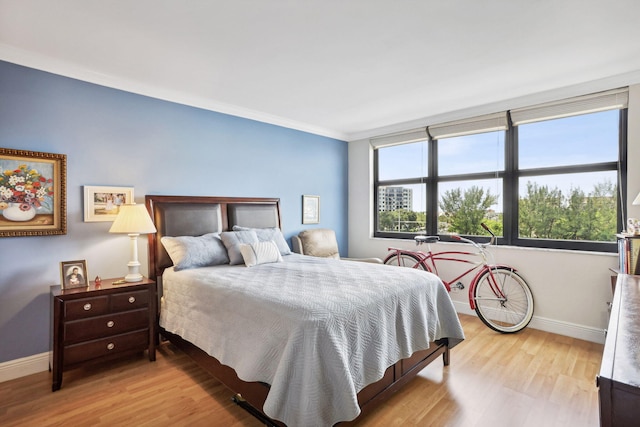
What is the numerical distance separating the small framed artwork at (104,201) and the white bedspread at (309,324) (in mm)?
790

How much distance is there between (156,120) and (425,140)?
332cm

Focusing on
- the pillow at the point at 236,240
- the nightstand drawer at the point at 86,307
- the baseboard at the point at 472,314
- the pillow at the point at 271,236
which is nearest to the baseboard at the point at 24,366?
the baseboard at the point at 472,314

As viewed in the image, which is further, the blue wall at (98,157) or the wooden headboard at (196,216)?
the wooden headboard at (196,216)

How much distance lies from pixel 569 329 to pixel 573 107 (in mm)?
2231

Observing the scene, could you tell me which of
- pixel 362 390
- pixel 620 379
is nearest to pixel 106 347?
pixel 362 390

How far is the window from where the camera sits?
3.22 m

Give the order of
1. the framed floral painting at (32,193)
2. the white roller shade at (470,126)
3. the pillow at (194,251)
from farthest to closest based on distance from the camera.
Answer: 1. the white roller shade at (470,126)
2. the pillow at (194,251)
3. the framed floral painting at (32,193)

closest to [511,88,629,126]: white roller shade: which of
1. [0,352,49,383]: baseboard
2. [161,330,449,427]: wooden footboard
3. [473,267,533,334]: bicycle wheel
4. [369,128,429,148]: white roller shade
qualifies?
[369,128,429,148]: white roller shade

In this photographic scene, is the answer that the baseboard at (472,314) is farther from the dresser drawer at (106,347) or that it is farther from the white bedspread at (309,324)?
the white bedspread at (309,324)

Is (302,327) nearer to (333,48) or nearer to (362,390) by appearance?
(362,390)

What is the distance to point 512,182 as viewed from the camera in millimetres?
3758

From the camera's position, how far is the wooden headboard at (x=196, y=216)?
318 cm

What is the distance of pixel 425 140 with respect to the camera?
177 inches

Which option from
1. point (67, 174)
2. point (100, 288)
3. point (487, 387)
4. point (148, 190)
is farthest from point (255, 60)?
point (487, 387)
